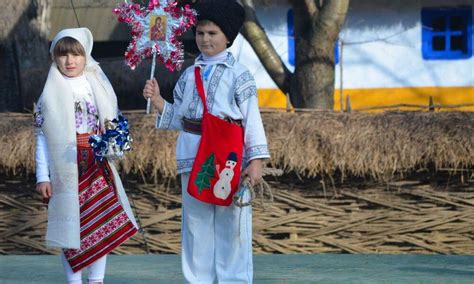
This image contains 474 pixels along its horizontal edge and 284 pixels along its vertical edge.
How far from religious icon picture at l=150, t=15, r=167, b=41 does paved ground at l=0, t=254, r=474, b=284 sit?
176 cm

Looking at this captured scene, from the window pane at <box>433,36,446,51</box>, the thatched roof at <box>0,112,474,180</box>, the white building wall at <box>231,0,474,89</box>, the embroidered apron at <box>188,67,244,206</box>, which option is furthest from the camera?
the window pane at <box>433,36,446,51</box>

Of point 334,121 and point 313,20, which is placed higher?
point 313,20

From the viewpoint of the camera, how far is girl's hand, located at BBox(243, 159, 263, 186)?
236 inches

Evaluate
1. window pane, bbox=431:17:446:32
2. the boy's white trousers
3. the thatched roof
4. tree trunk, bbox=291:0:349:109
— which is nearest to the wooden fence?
the thatched roof

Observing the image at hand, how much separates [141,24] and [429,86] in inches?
570

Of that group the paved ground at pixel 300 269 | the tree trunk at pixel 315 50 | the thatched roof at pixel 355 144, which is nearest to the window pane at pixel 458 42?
the tree trunk at pixel 315 50

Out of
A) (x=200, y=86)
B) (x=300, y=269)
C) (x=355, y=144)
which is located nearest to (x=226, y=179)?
(x=200, y=86)

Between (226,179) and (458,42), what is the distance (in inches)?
602

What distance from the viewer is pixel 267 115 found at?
9.05 m

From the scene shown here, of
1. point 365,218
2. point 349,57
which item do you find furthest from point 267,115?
point 349,57

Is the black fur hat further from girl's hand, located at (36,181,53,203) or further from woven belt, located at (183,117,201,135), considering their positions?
girl's hand, located at (36,181,53,203)

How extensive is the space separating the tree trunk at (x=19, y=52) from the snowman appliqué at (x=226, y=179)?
5756 mm

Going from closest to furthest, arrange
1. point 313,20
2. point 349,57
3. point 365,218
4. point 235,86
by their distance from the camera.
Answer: point 235,86 < point 365,218 < point 313,20 < point 349,57

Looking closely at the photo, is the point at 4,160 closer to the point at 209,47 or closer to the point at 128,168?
the point at 128,168
